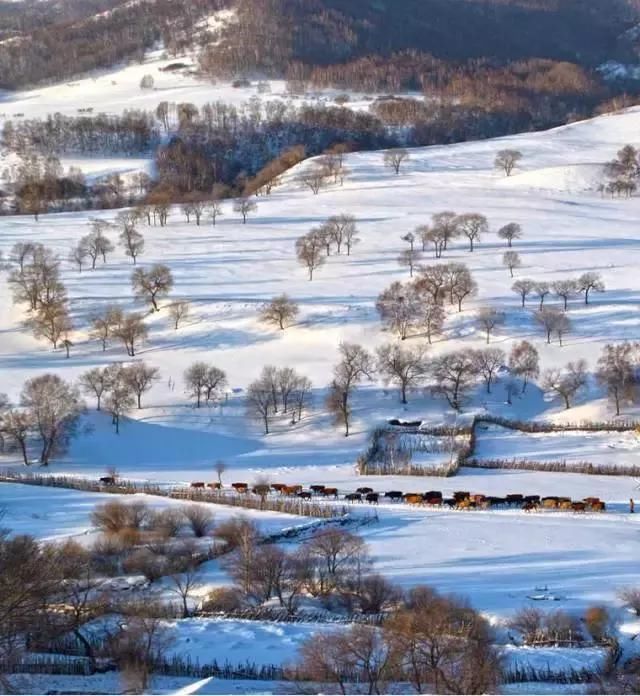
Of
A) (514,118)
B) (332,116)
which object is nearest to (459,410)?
(332,116)

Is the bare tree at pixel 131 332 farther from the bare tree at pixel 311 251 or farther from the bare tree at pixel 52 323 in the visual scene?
the bare tree at pixel 311 251

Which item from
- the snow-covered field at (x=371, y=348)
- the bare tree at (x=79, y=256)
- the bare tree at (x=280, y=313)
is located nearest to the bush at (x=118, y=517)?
the snow-covered field at (x=371, y=348)

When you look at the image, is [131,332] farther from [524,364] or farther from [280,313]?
[524,364]

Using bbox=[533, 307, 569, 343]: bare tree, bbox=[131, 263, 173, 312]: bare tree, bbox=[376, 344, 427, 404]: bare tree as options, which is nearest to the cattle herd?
bbox=[376, 344, 427, 404]: bare tree

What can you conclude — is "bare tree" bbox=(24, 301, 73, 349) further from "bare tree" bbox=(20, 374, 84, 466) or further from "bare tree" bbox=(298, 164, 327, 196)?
"bare tree" bbox=(298, 164, 327, 196)

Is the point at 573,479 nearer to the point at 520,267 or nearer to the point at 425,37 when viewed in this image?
the point at 520,267

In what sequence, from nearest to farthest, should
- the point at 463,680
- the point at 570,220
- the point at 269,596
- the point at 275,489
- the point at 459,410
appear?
the point at 463,680
the point at 269,596
the point at 275,489
the point at 459,410
the point at 570,220
